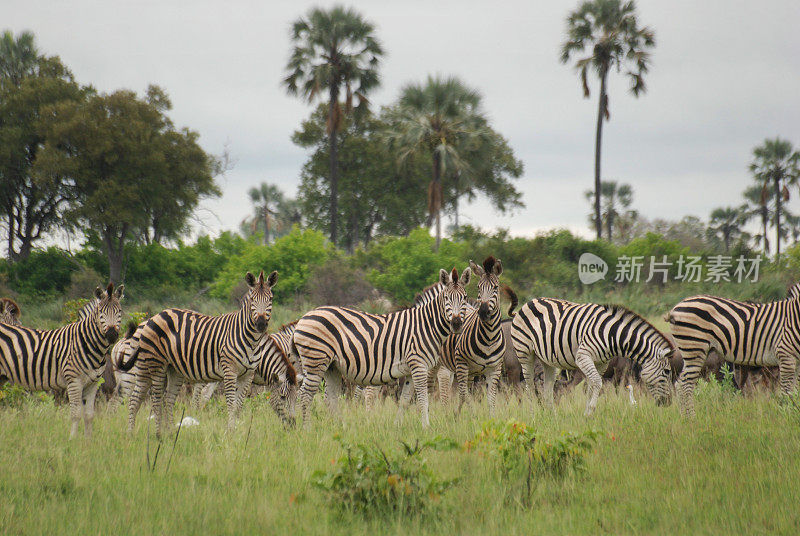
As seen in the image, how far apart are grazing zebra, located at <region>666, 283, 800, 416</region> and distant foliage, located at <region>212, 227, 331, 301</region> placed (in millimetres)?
26240

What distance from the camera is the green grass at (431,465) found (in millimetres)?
5617

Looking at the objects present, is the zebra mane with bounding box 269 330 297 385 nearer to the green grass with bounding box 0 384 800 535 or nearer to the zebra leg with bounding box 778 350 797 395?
the green grass with bounding box 0 384 800 535

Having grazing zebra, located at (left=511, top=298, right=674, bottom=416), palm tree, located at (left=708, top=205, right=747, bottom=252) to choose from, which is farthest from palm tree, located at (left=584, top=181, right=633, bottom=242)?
grazing zebra, located at (left=511, top=298, right=674, bottom=416)

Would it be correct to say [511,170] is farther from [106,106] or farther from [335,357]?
[335,357]

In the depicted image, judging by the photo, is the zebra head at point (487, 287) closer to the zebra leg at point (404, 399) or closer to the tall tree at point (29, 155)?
the zebra leg at point (404, 399)

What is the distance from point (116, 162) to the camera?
3666cm

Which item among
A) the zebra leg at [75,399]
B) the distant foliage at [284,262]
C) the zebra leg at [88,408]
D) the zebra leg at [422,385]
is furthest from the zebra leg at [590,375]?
the distant foliage at [284,262]

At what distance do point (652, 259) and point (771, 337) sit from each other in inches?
1081

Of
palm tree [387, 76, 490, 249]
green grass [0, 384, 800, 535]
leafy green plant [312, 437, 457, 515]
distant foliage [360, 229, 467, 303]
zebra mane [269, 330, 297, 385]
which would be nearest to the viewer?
green grass [0, 384, 800, 535]

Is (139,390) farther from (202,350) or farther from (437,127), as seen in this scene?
(437,127)

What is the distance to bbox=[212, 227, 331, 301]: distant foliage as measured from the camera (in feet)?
116

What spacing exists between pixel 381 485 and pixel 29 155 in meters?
38.5

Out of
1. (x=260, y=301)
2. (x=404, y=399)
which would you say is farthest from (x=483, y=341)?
(x=260, y=301)

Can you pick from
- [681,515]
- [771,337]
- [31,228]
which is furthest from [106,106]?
[681,515]
